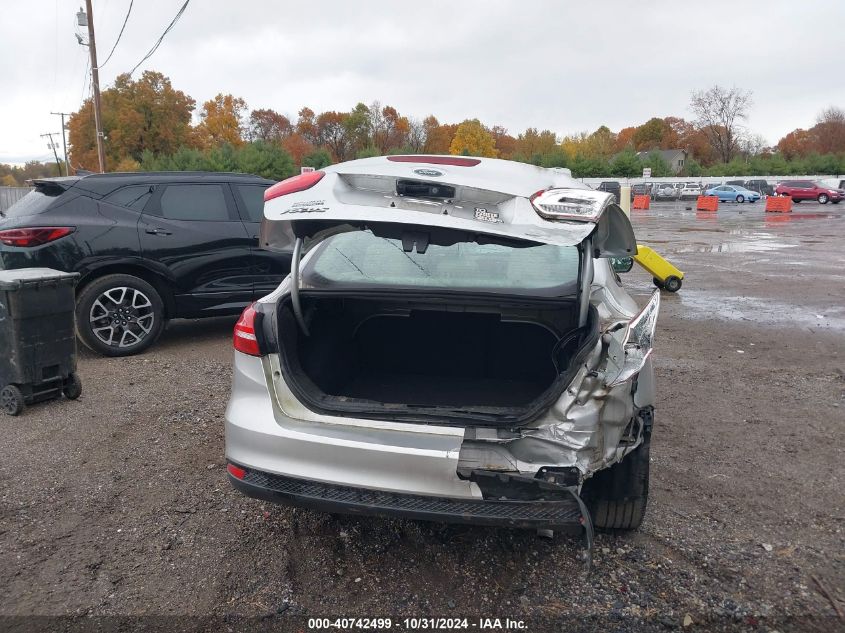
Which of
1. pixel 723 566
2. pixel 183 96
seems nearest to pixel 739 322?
pixel 723 566

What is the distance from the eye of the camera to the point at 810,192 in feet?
134

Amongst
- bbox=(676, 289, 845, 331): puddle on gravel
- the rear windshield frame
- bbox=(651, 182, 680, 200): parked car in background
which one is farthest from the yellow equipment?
bbox=(651, 182, 680, 200): parked car in background

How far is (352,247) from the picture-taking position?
3.71 m

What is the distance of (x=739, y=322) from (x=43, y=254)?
7.62m

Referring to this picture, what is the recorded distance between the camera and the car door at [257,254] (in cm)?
704

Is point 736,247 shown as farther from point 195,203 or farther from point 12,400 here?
point 12,400

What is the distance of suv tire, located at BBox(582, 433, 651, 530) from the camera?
2941mm

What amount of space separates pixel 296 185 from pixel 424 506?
4.61ft

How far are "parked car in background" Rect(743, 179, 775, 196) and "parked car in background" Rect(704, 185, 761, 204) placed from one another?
3.23m

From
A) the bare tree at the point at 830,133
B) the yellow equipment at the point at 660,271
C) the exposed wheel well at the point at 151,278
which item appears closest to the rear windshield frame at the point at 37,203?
the exposed wheel well at the point at 151,278

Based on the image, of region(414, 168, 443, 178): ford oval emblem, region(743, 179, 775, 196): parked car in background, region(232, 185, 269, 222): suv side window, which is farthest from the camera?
region(743, 179, 775, 196): parked car in background

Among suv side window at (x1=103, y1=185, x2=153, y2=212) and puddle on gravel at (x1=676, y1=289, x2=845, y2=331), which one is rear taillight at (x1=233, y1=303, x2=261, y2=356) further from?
puddle on gravel at (x1=676, y1=289, x2=845, y2=331)

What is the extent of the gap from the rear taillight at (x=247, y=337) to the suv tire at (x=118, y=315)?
3.87 metres

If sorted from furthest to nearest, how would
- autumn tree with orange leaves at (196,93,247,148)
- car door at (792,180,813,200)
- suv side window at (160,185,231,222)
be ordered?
1. autumn tree with orange leaves at (196,93,247,148)
2. car door at (792,180,813,200)
3. suv side window at (160,185,231,222)
